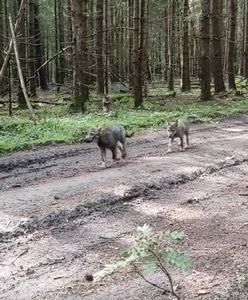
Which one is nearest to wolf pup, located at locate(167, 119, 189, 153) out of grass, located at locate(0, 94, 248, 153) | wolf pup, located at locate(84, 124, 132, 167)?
wolf pup, located at locate(84, 124, 132, 167)

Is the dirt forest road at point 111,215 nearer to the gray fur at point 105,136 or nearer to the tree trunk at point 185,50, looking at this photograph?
the gray fur at point 105,136

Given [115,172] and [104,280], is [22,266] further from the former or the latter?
[115,172]

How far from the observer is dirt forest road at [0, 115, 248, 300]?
5.03 m

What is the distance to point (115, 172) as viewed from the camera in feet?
31.0

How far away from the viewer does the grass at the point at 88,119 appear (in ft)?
44.2

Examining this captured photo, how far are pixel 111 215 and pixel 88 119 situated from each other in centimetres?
965

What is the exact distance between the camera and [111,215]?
704 cm

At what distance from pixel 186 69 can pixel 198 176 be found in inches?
805

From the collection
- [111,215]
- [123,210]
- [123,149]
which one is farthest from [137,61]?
[111,215]

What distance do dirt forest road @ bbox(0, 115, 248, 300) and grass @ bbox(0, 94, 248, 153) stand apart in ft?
5.77

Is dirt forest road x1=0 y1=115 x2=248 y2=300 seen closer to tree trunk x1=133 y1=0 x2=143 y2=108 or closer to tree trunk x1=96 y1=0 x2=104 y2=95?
tree trunk x1=133 y1=0 x2=143 y2=108

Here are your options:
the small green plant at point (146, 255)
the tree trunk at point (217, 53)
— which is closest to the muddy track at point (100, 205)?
the small green plant at point (146, 255)

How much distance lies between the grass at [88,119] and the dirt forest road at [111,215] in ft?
5.77

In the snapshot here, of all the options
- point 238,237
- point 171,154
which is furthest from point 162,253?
point 171,154
